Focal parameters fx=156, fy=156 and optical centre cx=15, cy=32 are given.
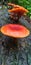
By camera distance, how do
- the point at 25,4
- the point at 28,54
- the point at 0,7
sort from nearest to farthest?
the point at 28,54 < the point at 0,7 < the point at 25,4

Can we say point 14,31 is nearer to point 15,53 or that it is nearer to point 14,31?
point 14,31

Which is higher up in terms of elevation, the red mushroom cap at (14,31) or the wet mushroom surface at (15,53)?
the red mushroom cap at (14,31)

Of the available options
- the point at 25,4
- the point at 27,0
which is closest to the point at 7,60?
the point at 25,4

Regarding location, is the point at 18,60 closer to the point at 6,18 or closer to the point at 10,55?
the point at 10,55

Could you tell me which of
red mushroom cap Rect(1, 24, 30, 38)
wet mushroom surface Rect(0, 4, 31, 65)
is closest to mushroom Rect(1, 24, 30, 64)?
red mushroom cap Rect(1, 24, 30, 38)

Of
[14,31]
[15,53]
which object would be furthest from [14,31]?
[15,53]

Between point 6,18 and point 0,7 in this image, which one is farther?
point 0,7

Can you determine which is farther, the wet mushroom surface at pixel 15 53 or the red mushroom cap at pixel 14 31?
the wet mushroom surface at pixel 15 53

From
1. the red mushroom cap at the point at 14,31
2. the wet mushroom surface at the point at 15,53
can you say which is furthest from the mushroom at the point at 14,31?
the wet mushroom surface at the point at 15,53

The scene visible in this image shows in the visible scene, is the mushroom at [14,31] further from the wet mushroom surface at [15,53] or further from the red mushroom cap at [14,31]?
the wet mushroom surface at [15,53]

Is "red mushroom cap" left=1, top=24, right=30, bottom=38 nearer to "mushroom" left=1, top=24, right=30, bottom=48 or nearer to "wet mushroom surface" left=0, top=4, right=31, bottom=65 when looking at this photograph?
"mushroom" left=1, top=24, right=30, bottom=48

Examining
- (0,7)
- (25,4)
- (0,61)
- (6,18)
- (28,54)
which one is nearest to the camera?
(0,61)
